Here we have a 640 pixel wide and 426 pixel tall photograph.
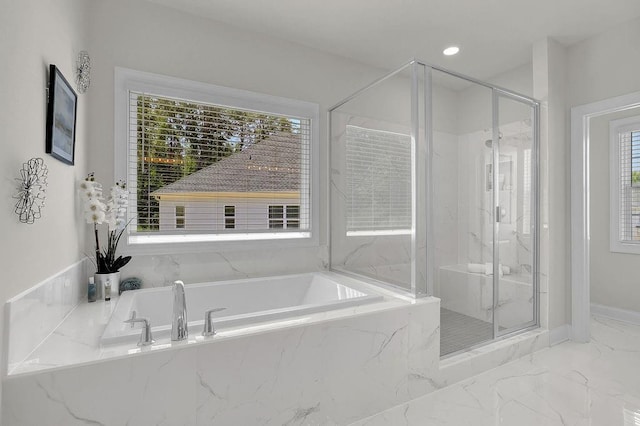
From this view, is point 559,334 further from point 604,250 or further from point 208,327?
point 208,327

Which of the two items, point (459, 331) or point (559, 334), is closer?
point (459, 331)

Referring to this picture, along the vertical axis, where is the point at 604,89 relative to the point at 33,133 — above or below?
above

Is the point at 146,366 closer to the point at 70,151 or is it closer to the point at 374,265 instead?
the point at 70,151

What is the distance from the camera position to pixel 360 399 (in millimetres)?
1804

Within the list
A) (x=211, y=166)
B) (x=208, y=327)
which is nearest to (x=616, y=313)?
(x=208, y=327)

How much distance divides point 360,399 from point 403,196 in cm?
133

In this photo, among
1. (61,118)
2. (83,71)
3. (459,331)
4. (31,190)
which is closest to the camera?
(31,190)

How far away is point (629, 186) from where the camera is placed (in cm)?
355

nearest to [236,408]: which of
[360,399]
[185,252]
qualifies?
[360,399]

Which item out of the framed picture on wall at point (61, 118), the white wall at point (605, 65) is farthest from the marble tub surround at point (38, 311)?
the white wall at point (605, 65)

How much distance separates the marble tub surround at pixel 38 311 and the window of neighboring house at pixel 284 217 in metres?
1.35

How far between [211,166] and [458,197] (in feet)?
6.77

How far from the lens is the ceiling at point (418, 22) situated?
7.73 feet

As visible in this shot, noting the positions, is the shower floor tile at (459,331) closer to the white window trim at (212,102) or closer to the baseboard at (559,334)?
the baseboard at (559,334)
